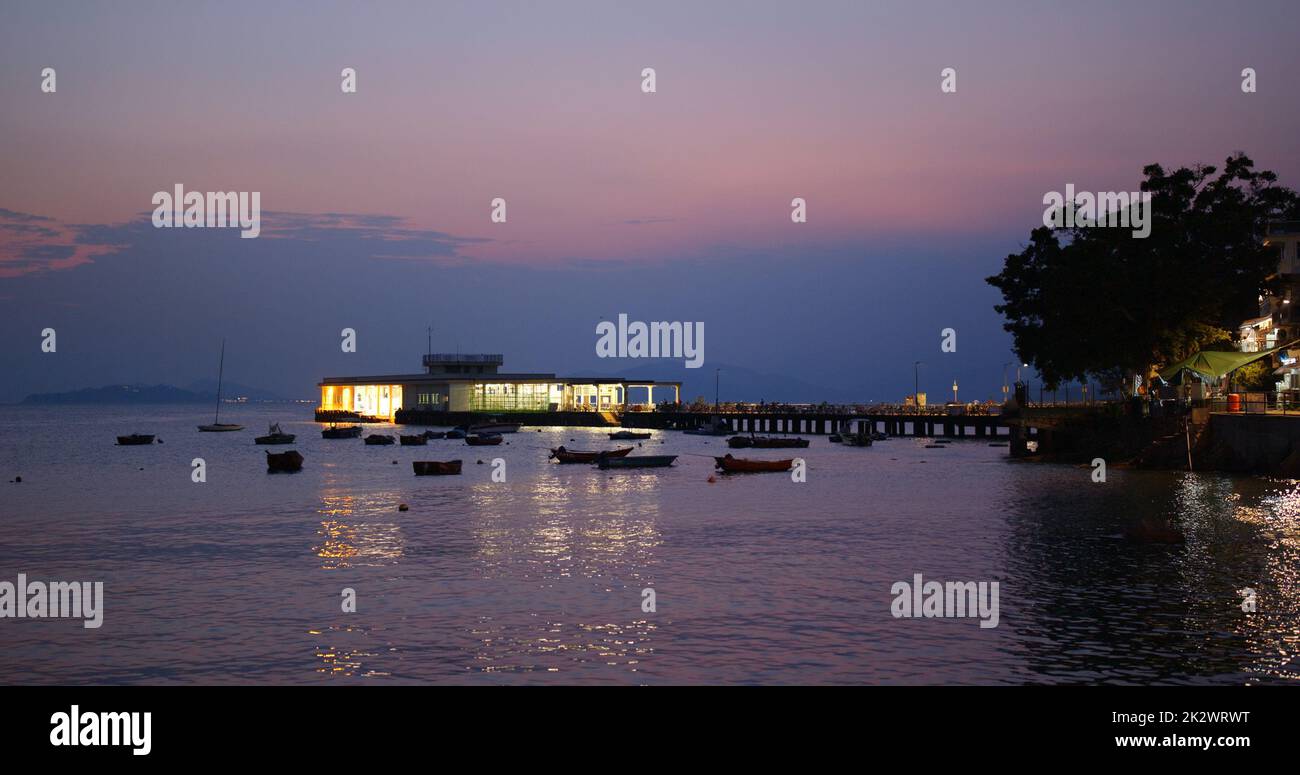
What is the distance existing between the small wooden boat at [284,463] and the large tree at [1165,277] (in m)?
56.9

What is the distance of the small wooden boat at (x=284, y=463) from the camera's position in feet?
266

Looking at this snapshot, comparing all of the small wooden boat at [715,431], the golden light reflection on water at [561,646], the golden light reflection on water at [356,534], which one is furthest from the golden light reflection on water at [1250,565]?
the small wooden boat at [715,431]

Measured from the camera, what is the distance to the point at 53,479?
7588cm

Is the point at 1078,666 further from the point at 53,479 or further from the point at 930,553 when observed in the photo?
the point at 53,479

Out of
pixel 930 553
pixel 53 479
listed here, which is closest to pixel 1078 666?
pixel 930 553

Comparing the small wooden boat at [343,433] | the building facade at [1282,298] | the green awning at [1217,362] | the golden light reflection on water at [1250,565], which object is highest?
the building facade at [1282,298]

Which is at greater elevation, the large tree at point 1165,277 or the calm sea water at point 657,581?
the large tree at point 1165,277

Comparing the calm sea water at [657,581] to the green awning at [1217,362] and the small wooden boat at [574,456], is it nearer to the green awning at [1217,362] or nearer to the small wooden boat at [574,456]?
the green awning at [1217,362]

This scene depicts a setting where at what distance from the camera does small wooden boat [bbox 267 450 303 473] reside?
81188 millimetres

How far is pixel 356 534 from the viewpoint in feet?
137

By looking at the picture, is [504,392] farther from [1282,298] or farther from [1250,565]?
[1250,565]

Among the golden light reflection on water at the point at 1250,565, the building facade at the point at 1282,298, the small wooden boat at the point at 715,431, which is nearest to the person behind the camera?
the golden light reflection on water at the point at 1250,565

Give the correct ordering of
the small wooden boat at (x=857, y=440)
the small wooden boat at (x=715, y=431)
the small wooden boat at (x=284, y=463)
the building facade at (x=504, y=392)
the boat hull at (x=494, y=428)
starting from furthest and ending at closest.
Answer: the building facade at (x=504, y=392), the small wooden boat at (x=715, y=431), the boat hull at (x=494, y=428), the small wooden boat at (x=857, y=440), the small wooden boat at (x=284, y=463)

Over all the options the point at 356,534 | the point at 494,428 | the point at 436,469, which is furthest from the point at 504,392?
the point at 356,534
